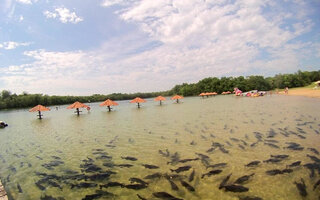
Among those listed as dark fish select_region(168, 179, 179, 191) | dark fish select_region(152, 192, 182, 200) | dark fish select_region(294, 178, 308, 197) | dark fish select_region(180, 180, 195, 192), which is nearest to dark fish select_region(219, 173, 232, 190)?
dark fish select_region(180, 180, 195, 192)

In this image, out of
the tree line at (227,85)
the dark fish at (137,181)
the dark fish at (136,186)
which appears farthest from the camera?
the tree line at (227,85)

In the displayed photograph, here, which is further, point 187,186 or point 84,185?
point 84,185

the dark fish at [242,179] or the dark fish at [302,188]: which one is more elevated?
the dark fish at [242,179]

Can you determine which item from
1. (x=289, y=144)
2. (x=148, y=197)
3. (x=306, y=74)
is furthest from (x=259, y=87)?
(x=148, y=197)

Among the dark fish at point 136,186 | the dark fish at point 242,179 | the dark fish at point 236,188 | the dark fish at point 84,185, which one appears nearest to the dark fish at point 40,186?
the dark fish at point 84,185

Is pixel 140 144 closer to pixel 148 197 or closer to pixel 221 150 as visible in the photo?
pixel 221 150

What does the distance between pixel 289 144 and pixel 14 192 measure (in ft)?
37.6

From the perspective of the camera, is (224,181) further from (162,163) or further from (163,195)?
(162,163)

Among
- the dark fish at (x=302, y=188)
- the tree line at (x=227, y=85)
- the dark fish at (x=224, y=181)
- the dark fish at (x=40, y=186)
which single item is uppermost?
the tree line at (x=227, y=85)

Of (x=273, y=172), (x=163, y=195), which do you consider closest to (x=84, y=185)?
(x=163, y=195)

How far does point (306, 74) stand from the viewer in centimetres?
10038

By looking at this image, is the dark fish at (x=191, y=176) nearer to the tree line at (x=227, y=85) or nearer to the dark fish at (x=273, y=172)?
the dark fish at (x=273, y=172)

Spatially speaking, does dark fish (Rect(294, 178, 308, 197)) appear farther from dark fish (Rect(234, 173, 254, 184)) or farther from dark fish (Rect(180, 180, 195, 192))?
dark fish (Rect(180, 180, 195, 192))

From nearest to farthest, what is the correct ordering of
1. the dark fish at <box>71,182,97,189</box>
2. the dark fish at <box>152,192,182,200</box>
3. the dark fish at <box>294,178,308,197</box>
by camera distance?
1. the dark fish at <box>294,178,308,197</box>
2. the dark fish at <box>152,192,182,200</box>
3. the dark fish at <box>71,182,97,189</box>
